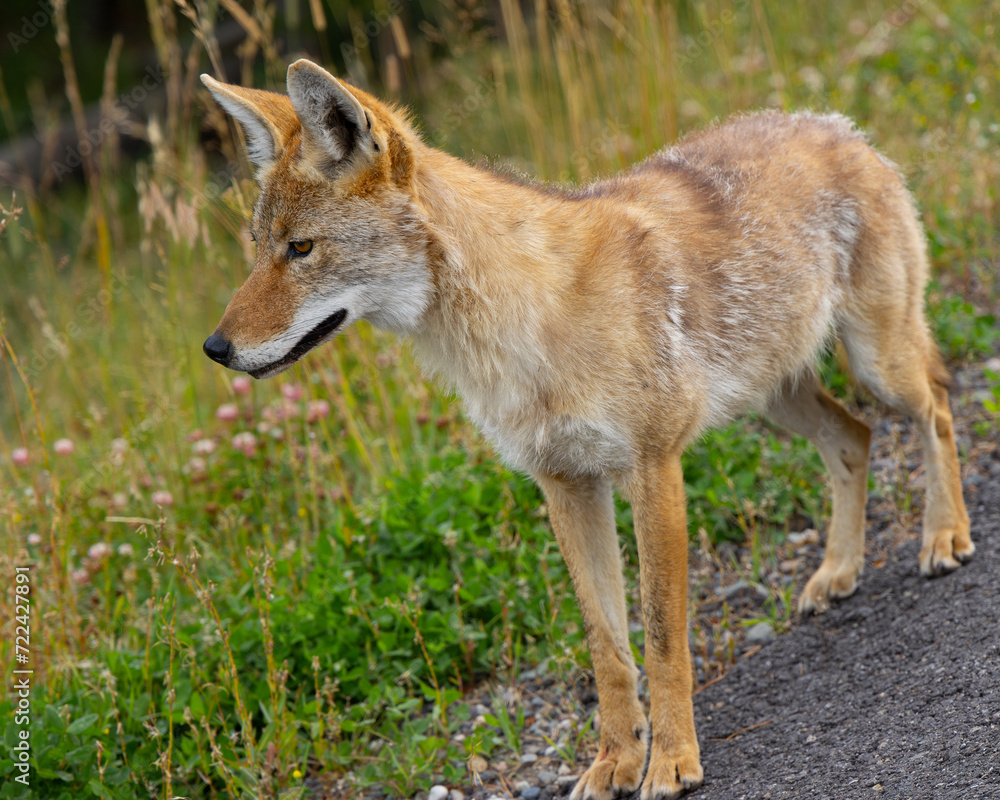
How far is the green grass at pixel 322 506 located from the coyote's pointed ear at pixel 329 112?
3.22 feet

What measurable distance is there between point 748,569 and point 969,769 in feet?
5.67

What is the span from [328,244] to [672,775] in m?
2.10

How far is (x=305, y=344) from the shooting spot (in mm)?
3068

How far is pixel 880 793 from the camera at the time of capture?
8.87ft

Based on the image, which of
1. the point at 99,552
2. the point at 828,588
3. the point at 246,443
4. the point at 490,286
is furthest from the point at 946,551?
the point at 99,552

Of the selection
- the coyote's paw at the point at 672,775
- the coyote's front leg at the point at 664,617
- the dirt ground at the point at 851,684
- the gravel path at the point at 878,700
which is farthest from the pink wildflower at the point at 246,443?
the coyote's paw at the point at 672,775

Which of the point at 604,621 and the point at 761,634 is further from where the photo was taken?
the point at 761,634

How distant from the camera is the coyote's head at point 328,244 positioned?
2.97 metres

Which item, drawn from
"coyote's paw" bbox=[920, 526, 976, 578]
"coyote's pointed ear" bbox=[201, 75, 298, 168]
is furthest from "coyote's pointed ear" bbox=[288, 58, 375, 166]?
"coyote's paw" bbox=[920, 526, 976, 578]

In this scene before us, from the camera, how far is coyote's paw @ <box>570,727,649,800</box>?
324 centimetres

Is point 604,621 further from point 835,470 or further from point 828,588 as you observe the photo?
point 835,470

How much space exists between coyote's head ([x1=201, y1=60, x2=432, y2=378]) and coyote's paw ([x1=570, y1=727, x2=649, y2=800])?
67.0 inches

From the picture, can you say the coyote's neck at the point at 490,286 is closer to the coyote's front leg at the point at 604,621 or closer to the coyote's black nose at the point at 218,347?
the coyote's front leg at the point at 604,621

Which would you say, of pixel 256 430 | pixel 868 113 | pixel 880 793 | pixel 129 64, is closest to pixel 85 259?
pixel 129 64
